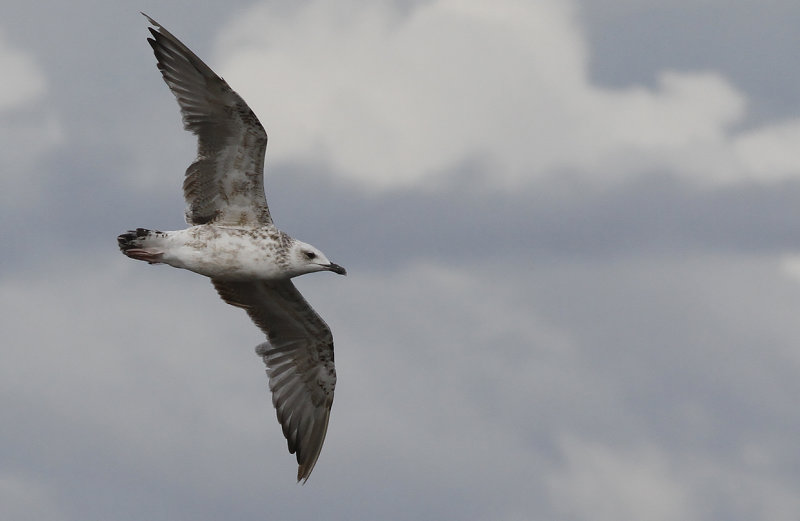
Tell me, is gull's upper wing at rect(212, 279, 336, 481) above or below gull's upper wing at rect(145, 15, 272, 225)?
below

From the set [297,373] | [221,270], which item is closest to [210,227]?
[221,270]

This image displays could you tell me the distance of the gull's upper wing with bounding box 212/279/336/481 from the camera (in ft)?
81.9

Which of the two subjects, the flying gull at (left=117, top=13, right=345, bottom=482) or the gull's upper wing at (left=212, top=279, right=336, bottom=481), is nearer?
the flying gull at (left=117, top=13, right=345, bottom=482)

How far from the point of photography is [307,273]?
22.7 meters

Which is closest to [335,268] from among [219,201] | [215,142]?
[219,201]

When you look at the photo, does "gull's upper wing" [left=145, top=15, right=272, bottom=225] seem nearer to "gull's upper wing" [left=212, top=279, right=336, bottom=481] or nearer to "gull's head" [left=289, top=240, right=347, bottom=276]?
"gull's head" [left=289, top=240, right=347, bottom=276]

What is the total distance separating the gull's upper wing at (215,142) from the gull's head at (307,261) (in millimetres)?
771

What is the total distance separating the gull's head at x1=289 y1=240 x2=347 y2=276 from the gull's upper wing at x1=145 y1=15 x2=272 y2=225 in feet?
2.53

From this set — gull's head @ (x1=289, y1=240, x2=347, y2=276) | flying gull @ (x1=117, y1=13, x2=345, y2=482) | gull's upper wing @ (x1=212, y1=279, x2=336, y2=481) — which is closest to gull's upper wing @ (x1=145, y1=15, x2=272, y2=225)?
flying gull @ (x1=117, y1=13, x2=345, y2=482)

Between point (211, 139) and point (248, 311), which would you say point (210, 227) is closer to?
point (211, 139)

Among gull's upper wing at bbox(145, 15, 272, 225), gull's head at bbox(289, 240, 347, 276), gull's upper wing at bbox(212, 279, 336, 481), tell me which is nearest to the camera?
gull's upper wing at bbox(145, 15, 272, 225)

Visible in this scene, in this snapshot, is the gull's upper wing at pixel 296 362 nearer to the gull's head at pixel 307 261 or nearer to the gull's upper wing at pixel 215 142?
the gull's head at pixel 307 261

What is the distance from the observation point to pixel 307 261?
22.5 m

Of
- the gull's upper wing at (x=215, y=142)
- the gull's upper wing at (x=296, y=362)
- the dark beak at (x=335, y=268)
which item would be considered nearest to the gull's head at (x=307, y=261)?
the dark beak at (x=335, y=268)
